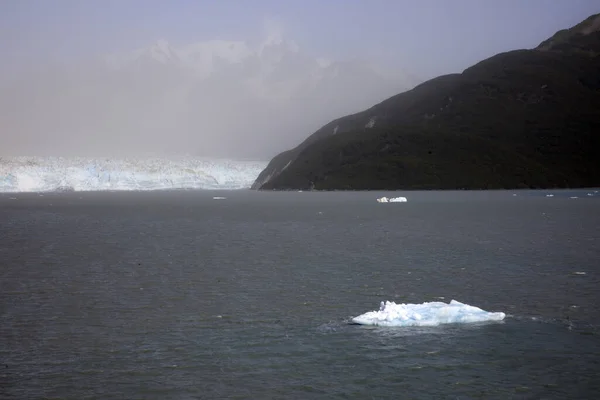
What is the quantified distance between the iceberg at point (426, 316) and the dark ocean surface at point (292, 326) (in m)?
0.69

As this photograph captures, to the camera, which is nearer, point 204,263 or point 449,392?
point 449,392

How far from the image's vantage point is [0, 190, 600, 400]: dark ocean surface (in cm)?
1930

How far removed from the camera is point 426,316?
1054 inches

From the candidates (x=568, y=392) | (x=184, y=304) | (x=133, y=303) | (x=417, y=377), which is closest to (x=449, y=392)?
(x=417, y=377)

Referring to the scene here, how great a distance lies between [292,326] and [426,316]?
585cm

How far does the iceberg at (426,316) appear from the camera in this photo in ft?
86.9

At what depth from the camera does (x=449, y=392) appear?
18547mm

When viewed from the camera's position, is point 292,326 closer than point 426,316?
Yes

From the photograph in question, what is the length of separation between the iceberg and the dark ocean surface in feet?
2.27

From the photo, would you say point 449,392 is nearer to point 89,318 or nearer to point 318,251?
point 89,318

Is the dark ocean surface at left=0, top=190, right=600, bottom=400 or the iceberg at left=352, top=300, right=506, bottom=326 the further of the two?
the iceberg at left=352, top=300, right=506, bottom=326

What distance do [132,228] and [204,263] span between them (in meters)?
44.3

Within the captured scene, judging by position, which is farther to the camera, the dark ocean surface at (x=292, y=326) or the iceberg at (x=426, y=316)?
the iceberg at (x=426, y=316)

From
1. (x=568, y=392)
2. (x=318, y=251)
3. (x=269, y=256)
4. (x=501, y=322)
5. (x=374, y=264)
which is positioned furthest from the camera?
(x=318, y=251)
